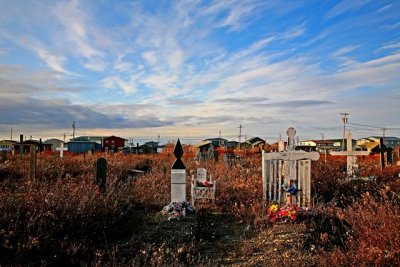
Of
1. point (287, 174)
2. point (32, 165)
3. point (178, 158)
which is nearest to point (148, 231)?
point (178, 158)

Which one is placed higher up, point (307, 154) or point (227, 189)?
point (307, 154)

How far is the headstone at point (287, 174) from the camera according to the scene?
338 inches

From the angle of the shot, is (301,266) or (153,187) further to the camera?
(153,187)

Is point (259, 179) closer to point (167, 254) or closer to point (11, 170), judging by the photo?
point (167, 254)

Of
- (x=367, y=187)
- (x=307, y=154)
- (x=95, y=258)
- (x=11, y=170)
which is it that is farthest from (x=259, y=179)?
(x=11, y=170)

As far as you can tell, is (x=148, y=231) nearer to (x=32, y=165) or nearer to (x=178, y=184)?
(x=178, y=184)

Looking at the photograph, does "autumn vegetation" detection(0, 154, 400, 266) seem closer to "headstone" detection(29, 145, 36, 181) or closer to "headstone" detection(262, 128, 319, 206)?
"headstone" detection(262, 128, 319, 206)

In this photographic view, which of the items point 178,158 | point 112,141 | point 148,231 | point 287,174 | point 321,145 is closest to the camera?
point 148,231

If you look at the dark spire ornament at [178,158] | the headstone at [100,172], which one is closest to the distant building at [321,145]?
the headstone at [100,172]

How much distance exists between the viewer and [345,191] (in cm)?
1005

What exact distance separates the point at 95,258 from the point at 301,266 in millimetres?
2551

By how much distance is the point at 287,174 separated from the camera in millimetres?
8766

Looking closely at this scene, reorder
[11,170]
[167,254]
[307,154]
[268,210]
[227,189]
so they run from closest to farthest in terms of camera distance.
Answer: [167,254] → [268,210] → [307,154] → [227,189] → [11,170]

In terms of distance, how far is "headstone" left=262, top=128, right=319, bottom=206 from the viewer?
8.59 metres
